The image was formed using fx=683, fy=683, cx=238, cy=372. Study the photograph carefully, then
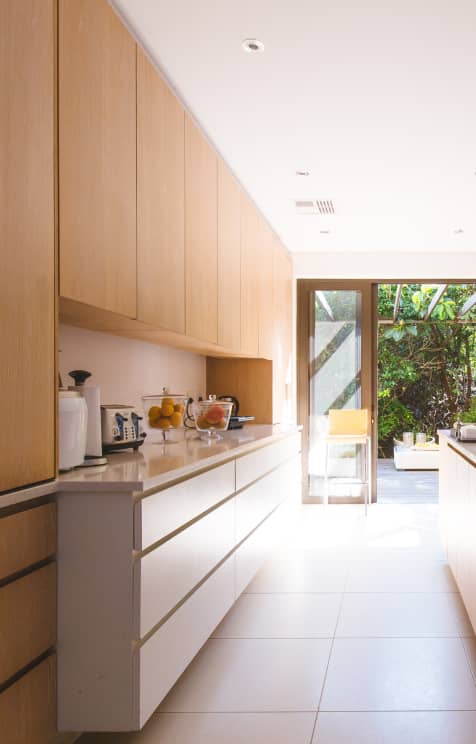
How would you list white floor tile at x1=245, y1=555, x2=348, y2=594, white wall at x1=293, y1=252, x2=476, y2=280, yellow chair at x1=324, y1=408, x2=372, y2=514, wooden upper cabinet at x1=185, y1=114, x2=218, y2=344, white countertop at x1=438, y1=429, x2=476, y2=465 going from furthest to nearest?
white wall at x1=293, y1=252, x2=476, y2=280, yellow chair at x1=324, y1=408, x2=372, y2=514, white floor tile at x1=245, y1=555, x2=348, y2=594, wooden upper cabinet at x1=185, y1=114, x2=218, y2=344, white countertop at x1=438, y1=429, x2=476, y2=465

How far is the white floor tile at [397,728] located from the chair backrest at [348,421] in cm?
432

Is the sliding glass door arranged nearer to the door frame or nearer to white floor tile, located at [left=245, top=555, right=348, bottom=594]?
the door frame

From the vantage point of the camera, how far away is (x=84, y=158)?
2.16 m

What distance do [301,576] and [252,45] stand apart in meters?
3.00

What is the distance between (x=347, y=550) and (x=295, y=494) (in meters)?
0.75

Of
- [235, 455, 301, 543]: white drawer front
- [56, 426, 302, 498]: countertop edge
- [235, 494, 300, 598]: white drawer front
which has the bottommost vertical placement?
[235, 494, 300, 598]: white drawer front

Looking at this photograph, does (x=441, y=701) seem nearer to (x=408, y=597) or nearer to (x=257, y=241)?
(x=408, y=597)

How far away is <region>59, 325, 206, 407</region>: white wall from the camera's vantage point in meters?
3.01

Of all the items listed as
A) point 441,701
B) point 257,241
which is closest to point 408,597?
point 441,701

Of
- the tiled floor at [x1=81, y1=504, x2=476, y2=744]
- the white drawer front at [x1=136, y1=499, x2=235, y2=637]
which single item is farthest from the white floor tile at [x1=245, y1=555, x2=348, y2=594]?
the white drawer front at [x1=136, y1=499, x2=235, y2=637]

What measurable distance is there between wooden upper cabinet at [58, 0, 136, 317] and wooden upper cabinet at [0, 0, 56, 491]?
10 cm

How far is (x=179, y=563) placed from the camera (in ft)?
7.70

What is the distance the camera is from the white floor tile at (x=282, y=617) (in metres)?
3.25

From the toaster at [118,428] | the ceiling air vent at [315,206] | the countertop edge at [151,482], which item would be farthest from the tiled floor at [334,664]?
the ceiling air vent at [315,206]
